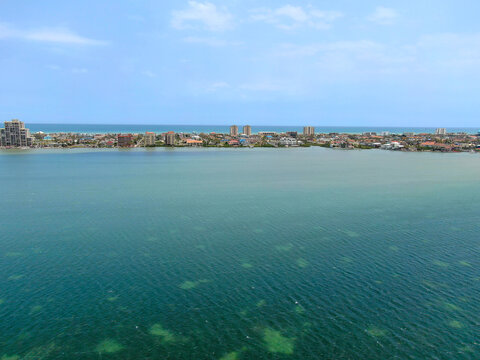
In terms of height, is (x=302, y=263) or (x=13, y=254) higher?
(x=302, y=263)

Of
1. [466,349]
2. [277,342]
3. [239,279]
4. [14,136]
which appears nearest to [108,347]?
[277,342]

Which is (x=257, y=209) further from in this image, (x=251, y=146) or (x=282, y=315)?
(x=251, y=146)

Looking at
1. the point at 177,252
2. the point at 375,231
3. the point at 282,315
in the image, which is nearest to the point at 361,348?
the point at 282,315

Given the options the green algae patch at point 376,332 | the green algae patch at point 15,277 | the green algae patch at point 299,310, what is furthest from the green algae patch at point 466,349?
the green algae patch at point 15,277

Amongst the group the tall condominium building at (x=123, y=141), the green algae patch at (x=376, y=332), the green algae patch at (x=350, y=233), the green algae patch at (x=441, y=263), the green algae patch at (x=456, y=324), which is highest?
the tall condominium building at (x=123, y=141)

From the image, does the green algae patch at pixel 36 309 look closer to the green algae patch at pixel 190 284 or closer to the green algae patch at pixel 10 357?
the green algae patch at pixel 10 357

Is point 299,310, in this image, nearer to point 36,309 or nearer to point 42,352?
point 42,352

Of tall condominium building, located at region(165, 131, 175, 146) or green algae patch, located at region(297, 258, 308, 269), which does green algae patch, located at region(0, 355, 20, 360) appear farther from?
tall condominium building, located at region(165, 131, 175, 146)
